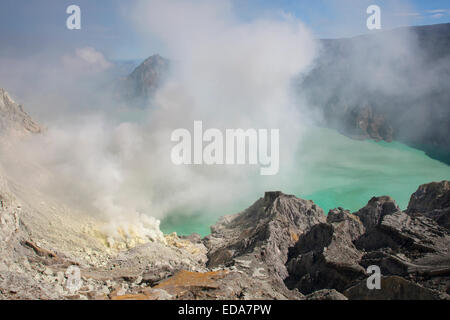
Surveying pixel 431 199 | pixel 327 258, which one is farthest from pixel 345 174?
pixel 327 258

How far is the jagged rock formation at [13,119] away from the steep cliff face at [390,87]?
1877 inches

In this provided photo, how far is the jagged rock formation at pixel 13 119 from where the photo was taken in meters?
22.0

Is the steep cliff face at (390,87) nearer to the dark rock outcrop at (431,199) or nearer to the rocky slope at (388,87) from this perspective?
the rocky slope at (388,87)

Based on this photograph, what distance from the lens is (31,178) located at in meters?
19.4

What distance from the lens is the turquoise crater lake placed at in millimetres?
34625

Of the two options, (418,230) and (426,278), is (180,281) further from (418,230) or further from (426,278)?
(418,230)

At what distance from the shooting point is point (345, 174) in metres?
44.0

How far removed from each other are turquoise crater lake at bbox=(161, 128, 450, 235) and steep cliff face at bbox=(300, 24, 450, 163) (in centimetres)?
300

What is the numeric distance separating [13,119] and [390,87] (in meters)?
54.4

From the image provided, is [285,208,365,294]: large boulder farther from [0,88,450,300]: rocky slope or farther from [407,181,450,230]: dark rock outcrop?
[407,181,450,230]: dark rock outcrop

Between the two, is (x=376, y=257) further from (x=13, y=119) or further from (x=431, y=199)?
(x=13, y=119)

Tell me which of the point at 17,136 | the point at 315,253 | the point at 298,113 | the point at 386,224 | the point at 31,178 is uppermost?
the point at 298,113
